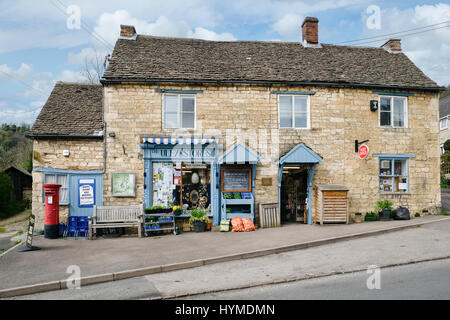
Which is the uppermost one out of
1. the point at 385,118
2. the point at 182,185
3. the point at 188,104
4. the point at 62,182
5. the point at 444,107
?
the point at 444,107

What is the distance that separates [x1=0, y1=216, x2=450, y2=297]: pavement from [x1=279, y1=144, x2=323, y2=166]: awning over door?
2443 millimetres

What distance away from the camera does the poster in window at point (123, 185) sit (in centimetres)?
A: 1248

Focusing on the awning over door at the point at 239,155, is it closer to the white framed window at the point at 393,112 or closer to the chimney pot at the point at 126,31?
the white framed window at the point at 393,112

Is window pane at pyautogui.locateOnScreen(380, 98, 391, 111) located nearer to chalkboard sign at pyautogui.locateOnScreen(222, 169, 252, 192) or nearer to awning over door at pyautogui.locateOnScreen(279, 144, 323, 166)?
awning over door at pyautogui.locateOnScreen(279, 144, 323, 166)

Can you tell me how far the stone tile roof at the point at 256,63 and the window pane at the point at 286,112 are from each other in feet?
2.70

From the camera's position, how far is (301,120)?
538 inches

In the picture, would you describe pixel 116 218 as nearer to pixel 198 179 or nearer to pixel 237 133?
pixel 198 179

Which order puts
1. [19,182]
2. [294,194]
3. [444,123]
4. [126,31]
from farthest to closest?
1. [444,123]
2. [19,182]
3. [126,31]
4. [294,194]

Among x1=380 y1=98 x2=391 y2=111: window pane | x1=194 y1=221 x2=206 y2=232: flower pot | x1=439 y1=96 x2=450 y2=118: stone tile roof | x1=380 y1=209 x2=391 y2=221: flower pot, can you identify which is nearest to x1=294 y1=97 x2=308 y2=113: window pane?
x1=380 y1=98 x2=391 y2=111: window pane

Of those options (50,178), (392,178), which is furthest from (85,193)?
(392,178)

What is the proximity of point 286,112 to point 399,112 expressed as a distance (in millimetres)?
4992

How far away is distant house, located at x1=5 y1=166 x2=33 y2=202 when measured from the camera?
28.6 m

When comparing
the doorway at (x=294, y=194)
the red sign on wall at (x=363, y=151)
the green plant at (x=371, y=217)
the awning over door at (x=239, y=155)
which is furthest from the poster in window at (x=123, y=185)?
the green plant at (x=371, y=217)

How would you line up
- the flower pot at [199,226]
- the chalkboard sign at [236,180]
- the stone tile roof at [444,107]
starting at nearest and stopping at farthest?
the flower pot at [199,226]
the chalkboard sign at [236,180]
the stone tile roof at [444,107]
